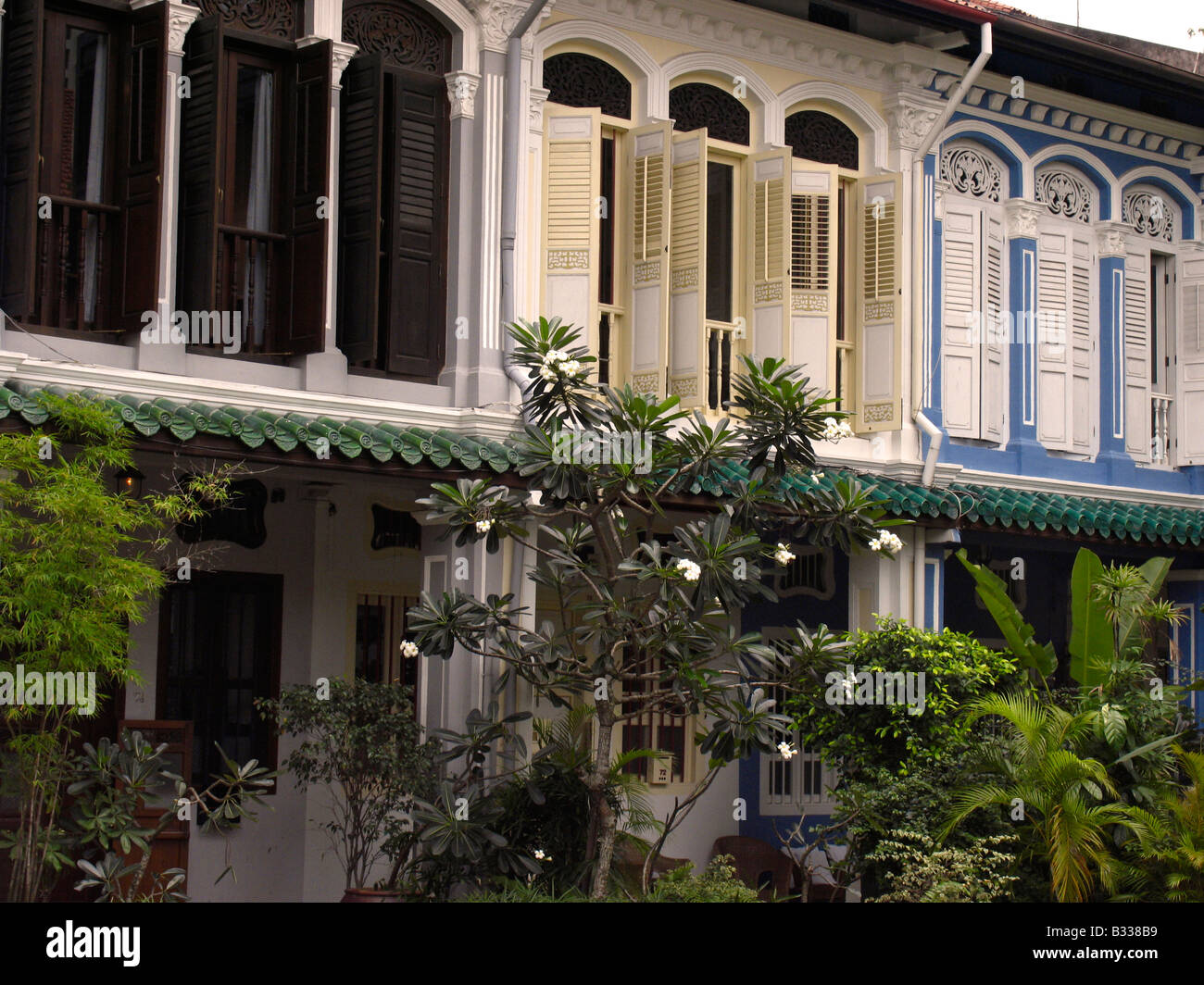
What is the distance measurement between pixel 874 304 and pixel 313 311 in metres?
5.24

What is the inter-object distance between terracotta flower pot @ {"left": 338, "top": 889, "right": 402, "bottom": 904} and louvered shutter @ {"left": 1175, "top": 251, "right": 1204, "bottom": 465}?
9.58 meters

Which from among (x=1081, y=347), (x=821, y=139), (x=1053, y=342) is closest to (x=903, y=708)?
(x=821, y=139)

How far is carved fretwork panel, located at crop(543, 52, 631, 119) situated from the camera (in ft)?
A: 44.8

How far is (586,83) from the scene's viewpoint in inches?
543

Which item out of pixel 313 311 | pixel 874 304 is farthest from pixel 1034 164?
pixel 313 311

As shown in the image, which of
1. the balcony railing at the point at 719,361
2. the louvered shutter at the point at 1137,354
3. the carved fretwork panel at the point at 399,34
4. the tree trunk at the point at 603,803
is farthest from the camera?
the louvered shutter at the point at 1137,354

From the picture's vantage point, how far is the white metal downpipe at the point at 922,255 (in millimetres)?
14727

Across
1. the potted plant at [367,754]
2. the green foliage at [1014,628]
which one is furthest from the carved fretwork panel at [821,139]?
the potted plant at [367,754]

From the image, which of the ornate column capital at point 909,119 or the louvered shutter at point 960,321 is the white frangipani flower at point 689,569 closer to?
the louvered shutter at point 960,321

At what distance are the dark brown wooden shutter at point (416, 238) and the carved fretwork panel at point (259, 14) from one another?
0.80m

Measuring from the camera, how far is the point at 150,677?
12.9 metres

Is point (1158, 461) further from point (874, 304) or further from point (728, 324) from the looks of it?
point (728, 324)

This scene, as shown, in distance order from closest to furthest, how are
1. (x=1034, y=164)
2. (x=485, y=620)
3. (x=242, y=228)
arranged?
(x=485, y=620) → (x=242, y=228) → (x=1034, y=164)

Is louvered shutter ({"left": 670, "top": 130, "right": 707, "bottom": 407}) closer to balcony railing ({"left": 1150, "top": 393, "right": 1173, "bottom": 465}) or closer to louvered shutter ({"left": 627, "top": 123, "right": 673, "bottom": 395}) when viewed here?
louvered shutter ({"left": 627, "top": 123, "right": 673, "bottom": 395})
